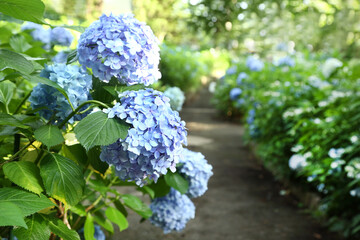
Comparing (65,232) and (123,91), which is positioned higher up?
(123,91)

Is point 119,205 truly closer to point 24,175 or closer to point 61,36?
point 24,175

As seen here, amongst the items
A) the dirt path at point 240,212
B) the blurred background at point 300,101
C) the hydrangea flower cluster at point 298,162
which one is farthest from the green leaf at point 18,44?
the hydrangea flower cluster at point 298,162

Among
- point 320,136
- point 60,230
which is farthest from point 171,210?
point 320,136

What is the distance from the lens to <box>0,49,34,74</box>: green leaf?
96 cm

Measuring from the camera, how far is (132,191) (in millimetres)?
3328

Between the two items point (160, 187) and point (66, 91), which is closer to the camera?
point (66, 91)

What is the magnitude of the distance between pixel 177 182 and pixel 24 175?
0.67m

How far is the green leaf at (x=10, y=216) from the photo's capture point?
28.4 inches

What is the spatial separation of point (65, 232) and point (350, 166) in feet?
6.62

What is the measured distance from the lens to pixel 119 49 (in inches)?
39.5

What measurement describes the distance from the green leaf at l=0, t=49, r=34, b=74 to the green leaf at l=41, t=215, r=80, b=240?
1.30 ft

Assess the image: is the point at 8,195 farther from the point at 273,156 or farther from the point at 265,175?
the point at 265,175

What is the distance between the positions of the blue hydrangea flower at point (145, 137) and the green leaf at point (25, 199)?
172 mm

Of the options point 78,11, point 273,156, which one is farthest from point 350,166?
point 78,11
